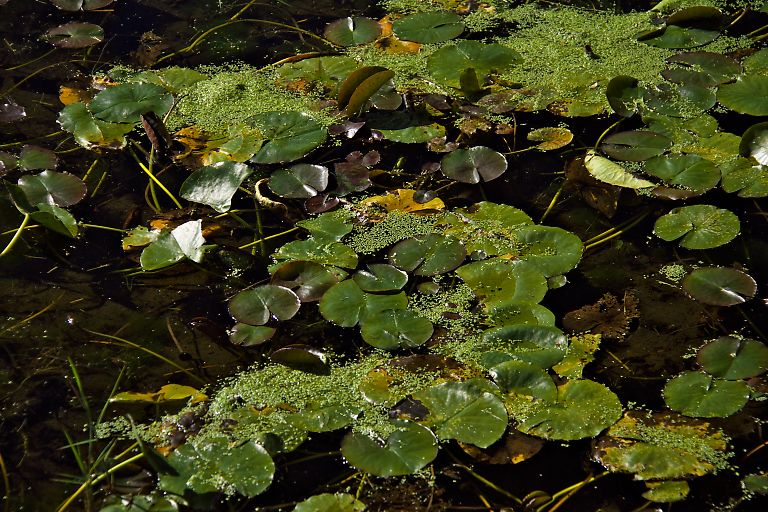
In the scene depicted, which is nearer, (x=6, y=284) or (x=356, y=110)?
(x=6, y=284)

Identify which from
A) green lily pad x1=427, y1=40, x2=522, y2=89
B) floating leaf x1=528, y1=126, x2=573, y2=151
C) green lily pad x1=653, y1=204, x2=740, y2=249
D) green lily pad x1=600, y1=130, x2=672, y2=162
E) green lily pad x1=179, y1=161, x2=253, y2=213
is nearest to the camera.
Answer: green lily pad x1=653, y1=204, x2=740, y2=249

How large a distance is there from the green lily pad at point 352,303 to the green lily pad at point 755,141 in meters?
1.15

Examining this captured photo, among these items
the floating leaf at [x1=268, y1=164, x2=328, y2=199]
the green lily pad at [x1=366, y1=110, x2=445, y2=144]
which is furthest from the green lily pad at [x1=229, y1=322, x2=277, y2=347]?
the green lily pad at [x1=366, y1=110, x2=445, y2=144]

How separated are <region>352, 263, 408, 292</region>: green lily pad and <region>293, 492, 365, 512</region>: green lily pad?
1.86 feet

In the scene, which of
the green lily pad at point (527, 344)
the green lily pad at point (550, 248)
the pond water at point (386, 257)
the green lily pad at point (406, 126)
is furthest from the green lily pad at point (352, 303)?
the green lily pad at point (406, 126)

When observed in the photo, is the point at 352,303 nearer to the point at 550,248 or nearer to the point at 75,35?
the point at 550,248

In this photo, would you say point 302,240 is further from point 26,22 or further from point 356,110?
point 26,22

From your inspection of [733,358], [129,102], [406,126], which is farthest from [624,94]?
[129,102]

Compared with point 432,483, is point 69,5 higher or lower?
higher

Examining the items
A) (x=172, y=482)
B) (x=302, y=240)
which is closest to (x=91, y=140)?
(x=302, y=240)

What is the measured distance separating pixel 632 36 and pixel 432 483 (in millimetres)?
1982

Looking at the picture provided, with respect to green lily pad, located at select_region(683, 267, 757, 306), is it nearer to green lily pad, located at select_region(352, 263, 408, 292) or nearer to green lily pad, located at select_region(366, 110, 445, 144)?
green lily pad, located at select_region(352, 263, 408, 292)

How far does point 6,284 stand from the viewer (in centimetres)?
212

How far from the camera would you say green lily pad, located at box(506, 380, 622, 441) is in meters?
1.67
